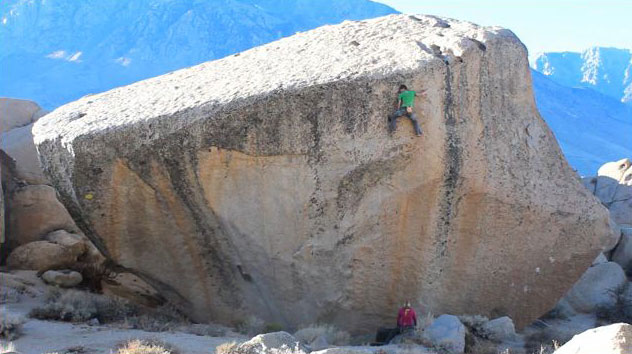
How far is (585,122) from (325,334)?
125 metres

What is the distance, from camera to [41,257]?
41.3ft

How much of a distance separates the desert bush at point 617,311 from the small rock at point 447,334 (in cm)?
468

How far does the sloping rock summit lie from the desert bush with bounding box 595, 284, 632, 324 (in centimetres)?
241

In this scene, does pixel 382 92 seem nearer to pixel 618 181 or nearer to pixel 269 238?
pixel 269 238

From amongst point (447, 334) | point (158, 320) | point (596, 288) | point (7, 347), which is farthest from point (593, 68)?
point (7, 347)

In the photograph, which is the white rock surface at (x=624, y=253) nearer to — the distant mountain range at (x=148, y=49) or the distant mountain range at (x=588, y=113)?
the distant mountain range at (x=588, y=113)

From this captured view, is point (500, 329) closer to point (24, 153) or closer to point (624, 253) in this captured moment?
point (624, 253)

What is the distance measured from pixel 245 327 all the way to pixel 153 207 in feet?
6.56

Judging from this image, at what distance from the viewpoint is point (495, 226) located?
9.92 meters

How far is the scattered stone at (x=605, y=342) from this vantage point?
219 inches

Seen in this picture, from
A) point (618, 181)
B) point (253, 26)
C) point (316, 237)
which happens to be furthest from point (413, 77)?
point (253, 26)

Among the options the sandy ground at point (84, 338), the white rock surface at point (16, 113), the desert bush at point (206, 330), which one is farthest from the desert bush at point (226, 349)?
the white rock surface at point (16, 113)

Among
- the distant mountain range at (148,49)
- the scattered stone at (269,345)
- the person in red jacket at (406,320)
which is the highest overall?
the distant mountain range at (148,49)

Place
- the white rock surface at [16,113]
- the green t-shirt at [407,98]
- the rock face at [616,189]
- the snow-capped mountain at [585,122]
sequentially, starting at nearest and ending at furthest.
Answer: the green t-shirt at [407,98] → the white rock surface at [16,113] → the rock face at [616,189] → the snow-capped mountain at [585,122]
